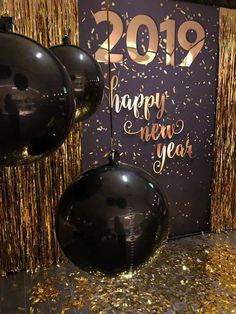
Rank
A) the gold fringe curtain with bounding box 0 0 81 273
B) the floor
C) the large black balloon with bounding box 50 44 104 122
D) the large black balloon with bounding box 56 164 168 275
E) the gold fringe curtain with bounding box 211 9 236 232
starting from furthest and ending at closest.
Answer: the gold fringe curtain with bounding box 211 9 236 232
the gold fringe curtain with bounding box 0 0 81 273
the floor
the large black balloon with bounding box 50 44 104 122
the large black balloon with bounding box 56 164 168 275

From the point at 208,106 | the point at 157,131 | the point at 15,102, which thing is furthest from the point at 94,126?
the point at 15,102

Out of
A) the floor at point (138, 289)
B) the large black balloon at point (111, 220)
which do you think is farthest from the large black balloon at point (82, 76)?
the floor at point (138, 289)

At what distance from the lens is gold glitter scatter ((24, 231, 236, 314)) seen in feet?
9.87

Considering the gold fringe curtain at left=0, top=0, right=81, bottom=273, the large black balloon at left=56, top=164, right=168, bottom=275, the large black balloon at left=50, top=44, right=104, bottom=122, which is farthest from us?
the gold fringe curtain at left=0, top=0, right=81, bottom=273

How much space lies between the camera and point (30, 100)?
72cm

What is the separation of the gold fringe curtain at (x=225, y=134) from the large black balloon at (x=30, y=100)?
12.3 ft

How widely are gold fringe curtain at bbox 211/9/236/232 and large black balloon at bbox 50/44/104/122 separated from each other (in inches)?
122

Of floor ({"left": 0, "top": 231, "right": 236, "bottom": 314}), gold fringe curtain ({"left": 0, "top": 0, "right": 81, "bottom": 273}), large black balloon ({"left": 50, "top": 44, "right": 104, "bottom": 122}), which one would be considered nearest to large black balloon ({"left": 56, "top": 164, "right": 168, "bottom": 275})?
large black balloon ({"left": 50, "top": 44, "right": 104, "bottom": 122})

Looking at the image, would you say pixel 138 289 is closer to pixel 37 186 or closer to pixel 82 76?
pixel 37 186

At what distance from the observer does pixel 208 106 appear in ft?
13.9

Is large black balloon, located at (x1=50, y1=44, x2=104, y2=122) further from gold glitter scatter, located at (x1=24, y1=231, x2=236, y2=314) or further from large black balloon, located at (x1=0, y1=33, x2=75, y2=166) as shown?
gold glitter scatter, located at (x1=24, y1=231, x2=236, y2=314)

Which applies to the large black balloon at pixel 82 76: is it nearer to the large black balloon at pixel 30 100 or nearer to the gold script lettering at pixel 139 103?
the large black balloon at pixel 30 100

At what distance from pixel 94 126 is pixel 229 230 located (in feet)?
8.04

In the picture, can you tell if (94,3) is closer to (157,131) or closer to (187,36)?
(187,36)
